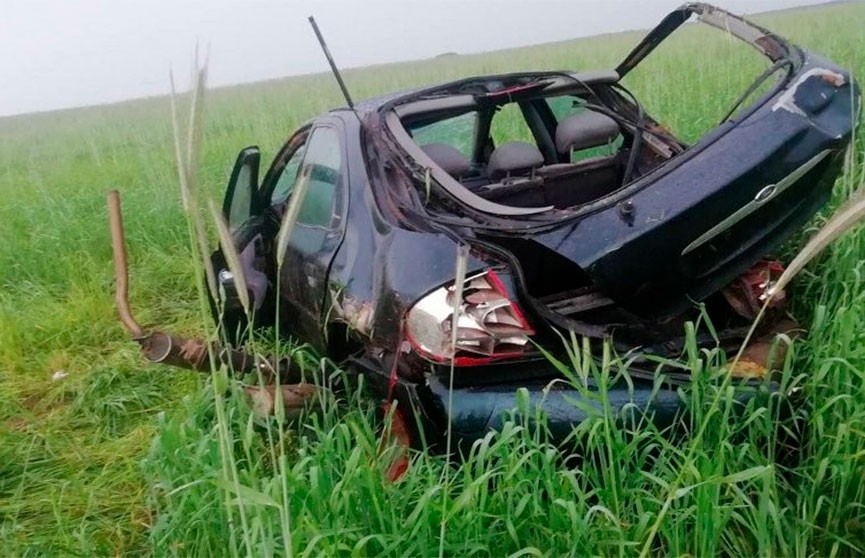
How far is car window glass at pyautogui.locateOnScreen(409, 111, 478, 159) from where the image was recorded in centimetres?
381

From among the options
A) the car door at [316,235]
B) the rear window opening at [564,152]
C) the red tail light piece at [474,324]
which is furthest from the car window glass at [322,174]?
the red tail light piece at [474,324]

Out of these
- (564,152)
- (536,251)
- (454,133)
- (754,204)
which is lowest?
(536,251)

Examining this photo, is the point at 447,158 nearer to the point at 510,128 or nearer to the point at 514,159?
the point at 514,159

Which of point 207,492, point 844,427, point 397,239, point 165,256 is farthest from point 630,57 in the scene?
point 165,256

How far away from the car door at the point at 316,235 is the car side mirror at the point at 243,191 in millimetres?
225

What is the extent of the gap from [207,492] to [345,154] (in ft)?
4.59

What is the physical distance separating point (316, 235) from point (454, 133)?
1.23 metres

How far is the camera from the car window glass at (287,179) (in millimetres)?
3738

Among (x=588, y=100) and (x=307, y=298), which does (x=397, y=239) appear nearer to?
(x=307, y=298)

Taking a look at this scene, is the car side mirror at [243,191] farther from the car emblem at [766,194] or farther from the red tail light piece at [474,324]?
the car emblem at [766,194]

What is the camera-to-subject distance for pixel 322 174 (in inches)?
128

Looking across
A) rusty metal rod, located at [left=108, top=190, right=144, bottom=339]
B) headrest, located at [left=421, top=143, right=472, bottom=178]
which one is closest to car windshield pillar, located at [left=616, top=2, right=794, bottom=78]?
headrest, located at [left=421, top=143, right=472, bottom=178]

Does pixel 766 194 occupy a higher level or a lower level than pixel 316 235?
higher

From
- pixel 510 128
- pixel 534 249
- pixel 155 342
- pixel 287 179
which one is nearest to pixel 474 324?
pixel 534 249
